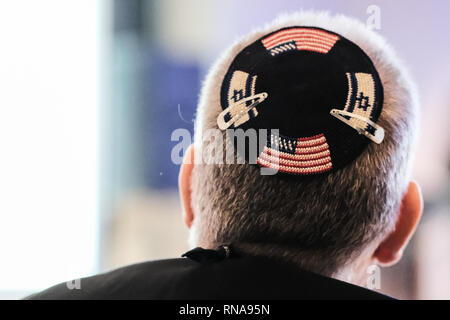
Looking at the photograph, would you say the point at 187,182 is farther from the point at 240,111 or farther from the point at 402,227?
the point at 402,227

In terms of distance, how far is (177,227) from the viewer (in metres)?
1.85

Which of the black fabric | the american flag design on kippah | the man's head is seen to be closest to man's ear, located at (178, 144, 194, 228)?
the man's head

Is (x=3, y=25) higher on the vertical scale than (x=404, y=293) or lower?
higher

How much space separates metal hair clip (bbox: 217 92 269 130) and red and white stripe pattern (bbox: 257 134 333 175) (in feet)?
0.20

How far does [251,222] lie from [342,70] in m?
0.25

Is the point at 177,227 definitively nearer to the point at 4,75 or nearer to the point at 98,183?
the point at 98,183

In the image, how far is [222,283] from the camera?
0.66 m

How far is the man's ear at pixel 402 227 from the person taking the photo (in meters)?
0.80

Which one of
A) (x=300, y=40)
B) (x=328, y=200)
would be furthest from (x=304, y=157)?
(x=300, y=40)

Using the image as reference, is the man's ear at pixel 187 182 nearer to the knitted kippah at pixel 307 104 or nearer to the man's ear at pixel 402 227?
the knitted kippah at pixel 307 104

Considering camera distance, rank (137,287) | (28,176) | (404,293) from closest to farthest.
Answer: (137,287), (404,293), (28,176)

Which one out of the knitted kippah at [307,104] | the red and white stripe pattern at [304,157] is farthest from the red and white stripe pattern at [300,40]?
the red and white stripe pattern at [304,157]

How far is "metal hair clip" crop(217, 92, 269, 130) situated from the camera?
73 cm

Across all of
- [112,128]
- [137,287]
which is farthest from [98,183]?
[137,287]
